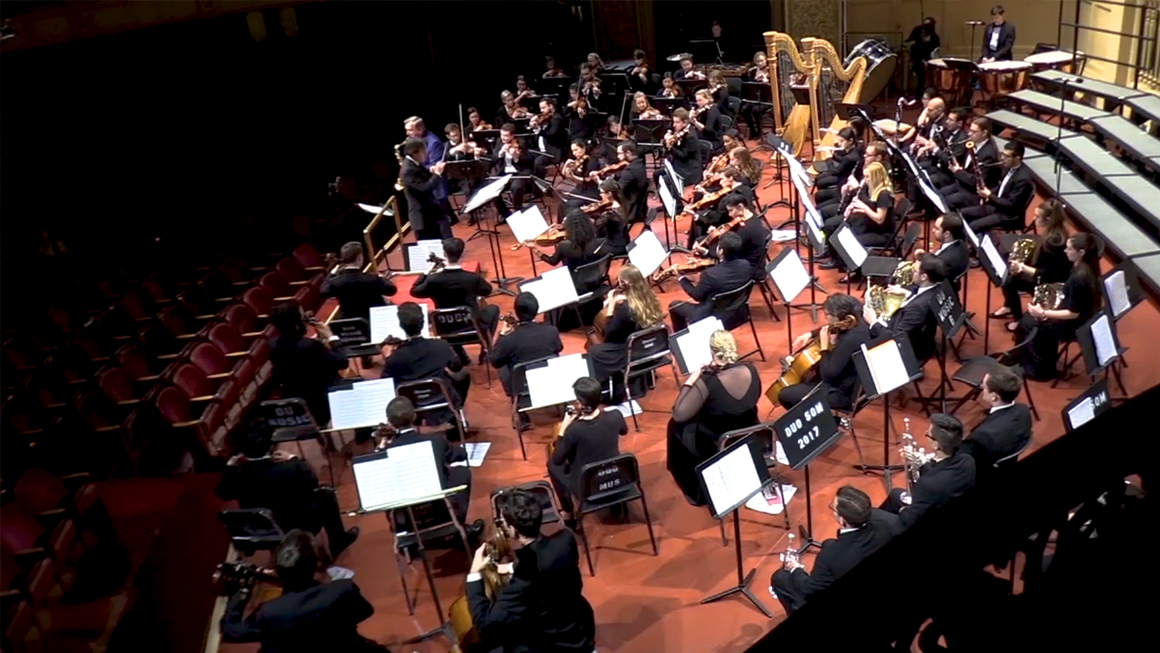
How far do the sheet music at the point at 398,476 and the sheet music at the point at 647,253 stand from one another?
145 inches

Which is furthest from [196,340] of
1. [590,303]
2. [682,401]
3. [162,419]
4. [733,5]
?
[733,5]

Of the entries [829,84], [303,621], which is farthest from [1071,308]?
[829,84]

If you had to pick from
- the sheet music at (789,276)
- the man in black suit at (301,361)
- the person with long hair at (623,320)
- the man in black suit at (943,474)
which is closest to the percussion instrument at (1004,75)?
the sheet music at (789,276)

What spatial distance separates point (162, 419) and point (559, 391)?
11.4ft

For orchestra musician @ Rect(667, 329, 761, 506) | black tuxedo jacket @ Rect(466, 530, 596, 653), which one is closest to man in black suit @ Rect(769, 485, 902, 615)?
black tuxedo jacket @ Rect(466, 530, 596, 653)

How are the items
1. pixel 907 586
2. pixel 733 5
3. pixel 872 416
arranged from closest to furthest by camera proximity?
pixel 907 586 → pixel 872 416 → pixel 733 5

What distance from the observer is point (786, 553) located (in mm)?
6086

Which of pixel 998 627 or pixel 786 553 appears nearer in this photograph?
pixel 998 627

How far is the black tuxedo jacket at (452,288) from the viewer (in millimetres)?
8438

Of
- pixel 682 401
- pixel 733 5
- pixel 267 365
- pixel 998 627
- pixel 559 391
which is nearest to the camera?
pixel 998 627

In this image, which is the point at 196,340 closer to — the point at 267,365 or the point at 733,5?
the point at 267,365

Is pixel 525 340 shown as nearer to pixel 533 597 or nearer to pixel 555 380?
pixel 555 380

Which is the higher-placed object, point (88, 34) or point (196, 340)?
point (88, 34)

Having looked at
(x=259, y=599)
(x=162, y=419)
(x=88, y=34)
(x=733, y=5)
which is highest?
(x=88, y=34)
